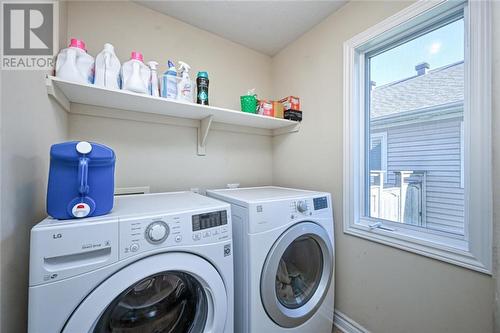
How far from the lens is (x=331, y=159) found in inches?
59.6

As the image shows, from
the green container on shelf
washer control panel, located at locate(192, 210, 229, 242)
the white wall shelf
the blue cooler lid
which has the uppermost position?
the green container on shelf

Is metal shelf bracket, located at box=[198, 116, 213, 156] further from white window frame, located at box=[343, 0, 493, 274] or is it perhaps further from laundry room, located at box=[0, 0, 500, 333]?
white window frame, located at box=[343, 0, 493, 274]

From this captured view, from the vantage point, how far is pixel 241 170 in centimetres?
192

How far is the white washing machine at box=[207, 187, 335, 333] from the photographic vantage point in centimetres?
102

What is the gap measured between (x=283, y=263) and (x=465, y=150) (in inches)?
42.9

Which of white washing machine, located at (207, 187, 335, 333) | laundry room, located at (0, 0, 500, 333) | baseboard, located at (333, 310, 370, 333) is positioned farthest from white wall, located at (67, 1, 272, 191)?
baseboard, located at (333, 310, 370, 333)

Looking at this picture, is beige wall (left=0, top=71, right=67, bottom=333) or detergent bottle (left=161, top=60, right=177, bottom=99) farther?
detergent bottle (left=161, top=60, right=177, bottom=99)

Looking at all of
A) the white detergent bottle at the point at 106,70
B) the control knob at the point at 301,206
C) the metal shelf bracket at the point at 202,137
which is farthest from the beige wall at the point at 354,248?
the white detergent bottle at the point at 106,70

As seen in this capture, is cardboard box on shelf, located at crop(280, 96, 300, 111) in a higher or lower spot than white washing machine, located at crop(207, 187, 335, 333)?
higher

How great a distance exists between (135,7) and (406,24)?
69.7 inches

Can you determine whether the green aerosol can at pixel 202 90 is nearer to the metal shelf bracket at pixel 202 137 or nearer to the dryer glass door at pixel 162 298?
the metal shelf bracket at pixel 202 137

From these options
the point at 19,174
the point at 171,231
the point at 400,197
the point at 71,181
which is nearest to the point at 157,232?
the point at 171,231

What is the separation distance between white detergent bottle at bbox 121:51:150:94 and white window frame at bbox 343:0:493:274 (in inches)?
51.3

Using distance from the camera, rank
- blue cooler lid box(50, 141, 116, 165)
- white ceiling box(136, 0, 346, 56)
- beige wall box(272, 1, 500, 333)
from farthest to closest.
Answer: white ceiling box(136, 0, 346, 56)
beige wall box(272, 1, 500, 333)
blue cooler lid box(50, 141, 116, 165)
